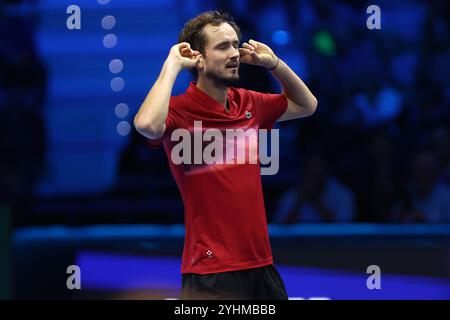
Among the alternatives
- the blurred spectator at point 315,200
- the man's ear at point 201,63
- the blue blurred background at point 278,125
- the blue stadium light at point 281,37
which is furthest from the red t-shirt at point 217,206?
the blue stadium light at point 281,37

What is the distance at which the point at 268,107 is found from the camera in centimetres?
321

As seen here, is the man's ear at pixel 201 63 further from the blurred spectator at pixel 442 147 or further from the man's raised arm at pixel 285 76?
the blurred spectator at pixel 442 147

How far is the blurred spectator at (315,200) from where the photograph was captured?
16.9 ft

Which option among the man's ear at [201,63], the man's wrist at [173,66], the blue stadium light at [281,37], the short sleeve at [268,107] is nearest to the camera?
the man's wrist at [173,66]

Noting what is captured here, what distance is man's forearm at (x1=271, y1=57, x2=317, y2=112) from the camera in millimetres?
3230

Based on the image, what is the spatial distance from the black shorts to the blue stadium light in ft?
8.32

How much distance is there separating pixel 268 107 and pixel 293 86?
0.40 ft

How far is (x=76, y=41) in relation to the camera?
5270mm

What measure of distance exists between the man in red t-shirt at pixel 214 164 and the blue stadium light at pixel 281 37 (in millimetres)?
2194

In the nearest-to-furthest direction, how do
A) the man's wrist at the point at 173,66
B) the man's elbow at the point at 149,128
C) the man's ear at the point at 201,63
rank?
the man's elbow at the point at 149,128
the man's wrist at the point at 173,66
the man's ear at the point at 201,63

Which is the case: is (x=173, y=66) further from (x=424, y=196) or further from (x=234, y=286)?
(x=424, y=196)

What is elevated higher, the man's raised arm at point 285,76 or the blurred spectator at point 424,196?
the man's raised arm at point 285,76
